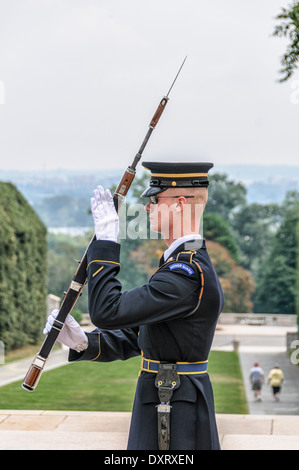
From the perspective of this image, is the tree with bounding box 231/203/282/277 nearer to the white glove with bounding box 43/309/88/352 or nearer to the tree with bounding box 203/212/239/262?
the tree with bounding box 203/212/239/262

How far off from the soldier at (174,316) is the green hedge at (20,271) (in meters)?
11.8

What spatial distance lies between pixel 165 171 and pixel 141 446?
2.41 ft

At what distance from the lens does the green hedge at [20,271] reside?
45.4 feet

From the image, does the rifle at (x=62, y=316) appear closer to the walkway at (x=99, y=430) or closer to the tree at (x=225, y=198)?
the walkway at (x=99, y=430)

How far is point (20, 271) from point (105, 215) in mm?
12884

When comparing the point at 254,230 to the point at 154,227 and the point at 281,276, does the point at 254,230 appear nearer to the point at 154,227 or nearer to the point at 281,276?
the point at 281,276

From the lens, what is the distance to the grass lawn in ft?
31.3

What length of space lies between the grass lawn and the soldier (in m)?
7.12

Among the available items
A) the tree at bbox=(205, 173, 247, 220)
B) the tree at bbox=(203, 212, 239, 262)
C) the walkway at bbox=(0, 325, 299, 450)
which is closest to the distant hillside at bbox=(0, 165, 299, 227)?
the tree at bbox=(205, 173, 247, 220)

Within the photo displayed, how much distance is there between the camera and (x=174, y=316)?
6.18 ft

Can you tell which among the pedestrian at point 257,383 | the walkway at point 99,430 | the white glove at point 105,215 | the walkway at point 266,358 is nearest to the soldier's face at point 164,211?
the white glove at point 105,215

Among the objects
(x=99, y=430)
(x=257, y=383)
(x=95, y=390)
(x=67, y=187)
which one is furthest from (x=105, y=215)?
(x=67, y=187)

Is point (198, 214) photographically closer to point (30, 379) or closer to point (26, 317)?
point (30, 379)

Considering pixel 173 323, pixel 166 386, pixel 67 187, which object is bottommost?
pixel 67 187
